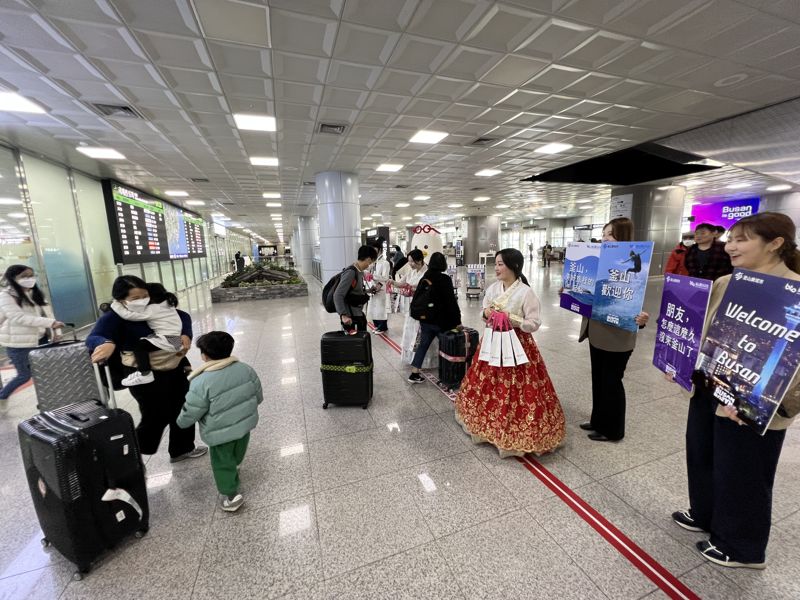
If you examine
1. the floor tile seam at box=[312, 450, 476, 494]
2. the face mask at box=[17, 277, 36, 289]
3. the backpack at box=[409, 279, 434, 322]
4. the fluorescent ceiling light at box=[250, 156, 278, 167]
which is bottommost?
the floor tile seam at box=[312, 450, 476, 494]

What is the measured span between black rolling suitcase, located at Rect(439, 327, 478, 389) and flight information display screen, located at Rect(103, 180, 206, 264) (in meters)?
9.21

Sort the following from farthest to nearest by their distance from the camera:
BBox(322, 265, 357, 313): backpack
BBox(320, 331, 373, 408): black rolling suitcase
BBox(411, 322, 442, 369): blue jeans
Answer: BBox(411, 322, 442, 369): blue jeans
BBox(322, 265, 357, 313): backpack
BBox(320, 331, 373, 408): black rolling suitcase

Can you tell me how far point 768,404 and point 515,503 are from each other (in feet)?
4.47

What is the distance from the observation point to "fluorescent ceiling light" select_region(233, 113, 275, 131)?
A: 467 centimetres

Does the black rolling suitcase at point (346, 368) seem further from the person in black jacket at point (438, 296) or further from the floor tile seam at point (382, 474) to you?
the floor tile seam at point (382, 474)

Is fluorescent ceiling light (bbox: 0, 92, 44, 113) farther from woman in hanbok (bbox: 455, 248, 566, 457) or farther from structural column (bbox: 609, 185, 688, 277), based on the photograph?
structural column (bbox: 609, 185, 688, 277)

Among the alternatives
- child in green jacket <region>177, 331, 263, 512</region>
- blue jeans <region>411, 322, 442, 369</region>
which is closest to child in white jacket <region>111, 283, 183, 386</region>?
child in green jacket <region>177, 331, 263, 512</region>

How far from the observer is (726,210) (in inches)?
591

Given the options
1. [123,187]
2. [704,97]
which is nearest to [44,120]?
[123,187]

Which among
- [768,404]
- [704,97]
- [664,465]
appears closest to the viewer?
[768,404]

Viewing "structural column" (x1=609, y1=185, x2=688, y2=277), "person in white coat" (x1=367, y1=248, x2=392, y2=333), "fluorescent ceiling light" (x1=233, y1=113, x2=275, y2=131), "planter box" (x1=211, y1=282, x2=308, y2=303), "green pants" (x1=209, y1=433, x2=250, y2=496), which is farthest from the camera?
"structural column" (x1=609, y1=185, x2=688, y2=277)

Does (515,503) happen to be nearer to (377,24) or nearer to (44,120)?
(377,24)

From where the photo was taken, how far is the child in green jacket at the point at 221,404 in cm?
183

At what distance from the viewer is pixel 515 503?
1.99m
